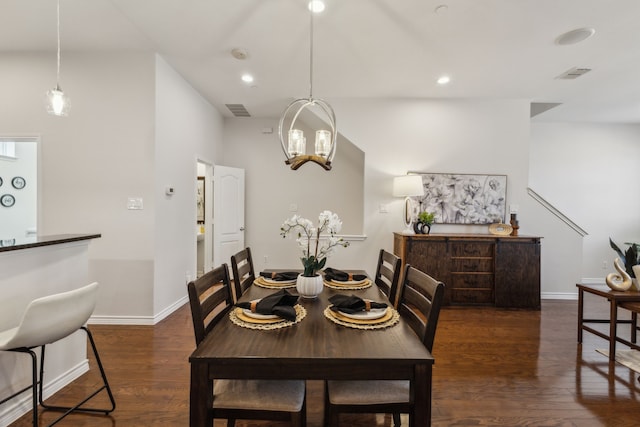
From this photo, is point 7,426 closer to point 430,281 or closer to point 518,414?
point 430,281

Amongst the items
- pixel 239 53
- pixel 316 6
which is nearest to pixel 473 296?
pixel 316 6

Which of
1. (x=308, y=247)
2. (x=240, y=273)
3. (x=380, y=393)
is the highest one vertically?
(x=308, y=247)

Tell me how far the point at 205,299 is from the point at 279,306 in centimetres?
36

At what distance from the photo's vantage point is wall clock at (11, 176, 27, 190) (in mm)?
4586

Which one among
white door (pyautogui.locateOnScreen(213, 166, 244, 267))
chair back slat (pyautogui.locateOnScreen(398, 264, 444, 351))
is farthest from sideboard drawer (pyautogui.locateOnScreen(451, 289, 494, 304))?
white door (pyautogui.locateOnScreen(213, 166, 244, 267))

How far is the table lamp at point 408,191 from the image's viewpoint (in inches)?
157

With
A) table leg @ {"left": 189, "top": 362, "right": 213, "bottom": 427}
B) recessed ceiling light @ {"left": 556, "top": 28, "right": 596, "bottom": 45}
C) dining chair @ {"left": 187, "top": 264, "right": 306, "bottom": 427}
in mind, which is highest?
recessed ceiling light @ {"left": 556, "top": 28, "right": 596, "bottom": 45}

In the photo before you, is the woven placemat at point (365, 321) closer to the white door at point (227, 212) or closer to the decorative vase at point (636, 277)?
the decorative vase at point (636, 277)

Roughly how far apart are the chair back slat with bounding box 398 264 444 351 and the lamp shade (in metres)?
2.42

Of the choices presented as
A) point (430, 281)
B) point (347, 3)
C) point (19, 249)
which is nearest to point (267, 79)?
point (347, 3)

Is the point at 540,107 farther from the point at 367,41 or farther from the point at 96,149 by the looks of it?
the point at 96,149

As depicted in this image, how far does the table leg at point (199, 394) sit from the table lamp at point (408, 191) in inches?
135

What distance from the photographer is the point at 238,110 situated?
490 cm

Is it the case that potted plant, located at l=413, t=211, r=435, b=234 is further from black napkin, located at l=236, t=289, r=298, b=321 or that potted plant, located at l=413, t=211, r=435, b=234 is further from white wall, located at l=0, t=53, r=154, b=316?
white wall, located at l=0, t=53, r=154, b=316
